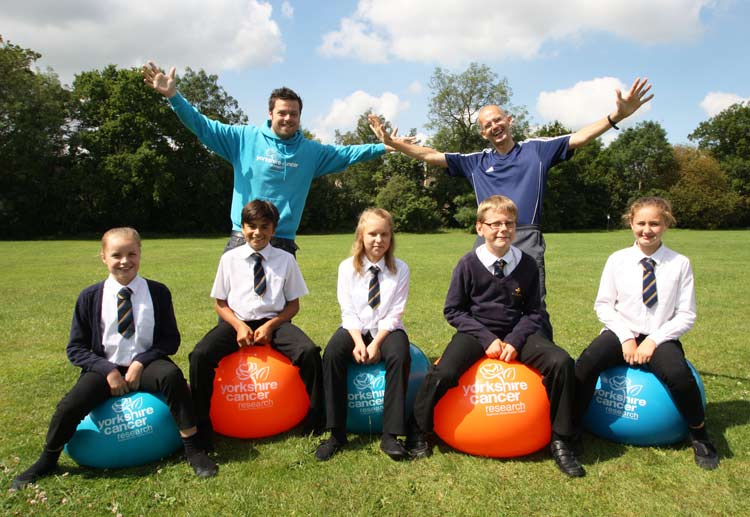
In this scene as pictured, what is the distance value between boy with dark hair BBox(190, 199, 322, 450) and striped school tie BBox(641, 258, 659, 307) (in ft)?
9.94

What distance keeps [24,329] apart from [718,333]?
38.8 ft

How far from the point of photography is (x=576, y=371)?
433 centimetres

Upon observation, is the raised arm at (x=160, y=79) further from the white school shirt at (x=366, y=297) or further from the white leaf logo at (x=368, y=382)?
the white leaf logo at (x=368, y=382)

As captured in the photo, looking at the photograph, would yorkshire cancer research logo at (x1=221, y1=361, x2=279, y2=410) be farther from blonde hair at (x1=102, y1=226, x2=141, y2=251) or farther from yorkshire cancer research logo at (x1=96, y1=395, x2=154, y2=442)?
blonde hair at (x1=102, y1=226, x2=141, y2=251)

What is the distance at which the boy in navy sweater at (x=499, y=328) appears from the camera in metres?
4.09

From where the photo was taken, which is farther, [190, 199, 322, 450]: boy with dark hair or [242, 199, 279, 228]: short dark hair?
[242, 199, 279, 228]: short dark hair

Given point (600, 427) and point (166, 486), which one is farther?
point (600, 427)

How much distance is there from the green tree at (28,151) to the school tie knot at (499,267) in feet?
145

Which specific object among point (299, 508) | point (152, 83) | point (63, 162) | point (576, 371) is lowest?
point (299, 508)

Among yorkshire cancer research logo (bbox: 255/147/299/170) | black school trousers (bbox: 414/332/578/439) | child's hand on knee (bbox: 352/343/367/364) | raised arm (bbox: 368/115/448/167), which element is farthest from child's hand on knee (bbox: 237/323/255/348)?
raised arm (bbox: 368/115/448/167)

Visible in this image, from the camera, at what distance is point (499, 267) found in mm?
4598

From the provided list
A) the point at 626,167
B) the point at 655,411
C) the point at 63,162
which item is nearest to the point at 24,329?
the point at 655,411

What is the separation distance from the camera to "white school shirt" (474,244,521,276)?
15.1 ft

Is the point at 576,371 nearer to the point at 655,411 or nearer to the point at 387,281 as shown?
the point at 655,411
